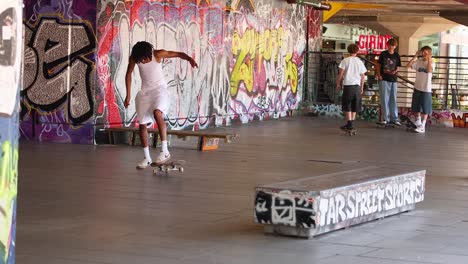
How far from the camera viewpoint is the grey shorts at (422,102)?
24.5 m

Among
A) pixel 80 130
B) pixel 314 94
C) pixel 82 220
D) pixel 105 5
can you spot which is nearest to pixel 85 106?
pixel 80 130

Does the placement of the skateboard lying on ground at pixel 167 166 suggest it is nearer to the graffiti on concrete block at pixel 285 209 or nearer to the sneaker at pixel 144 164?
the sneaker at pixel 144 164

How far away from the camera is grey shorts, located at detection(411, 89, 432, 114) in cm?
2452

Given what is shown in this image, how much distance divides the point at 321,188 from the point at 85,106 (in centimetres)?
976

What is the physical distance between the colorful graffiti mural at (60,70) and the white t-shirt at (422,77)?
9.16 metres

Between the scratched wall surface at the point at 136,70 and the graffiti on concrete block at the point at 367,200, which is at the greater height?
the scratched wall surface at the point at 136,70

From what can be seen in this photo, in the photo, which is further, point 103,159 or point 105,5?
point 105,5

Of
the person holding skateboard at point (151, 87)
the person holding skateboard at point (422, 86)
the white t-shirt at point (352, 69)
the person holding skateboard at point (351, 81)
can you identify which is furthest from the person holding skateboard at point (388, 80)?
the person holding skateboard at point (151, 87)

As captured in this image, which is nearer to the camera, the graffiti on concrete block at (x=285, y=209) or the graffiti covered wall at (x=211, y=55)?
the graffiti on concrete block at (x=285, y=209)

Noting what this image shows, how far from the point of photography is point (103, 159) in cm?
1596

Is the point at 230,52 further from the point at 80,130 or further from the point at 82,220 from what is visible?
the point at 82,220

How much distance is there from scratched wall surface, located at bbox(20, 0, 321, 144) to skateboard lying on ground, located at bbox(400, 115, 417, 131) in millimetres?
3473

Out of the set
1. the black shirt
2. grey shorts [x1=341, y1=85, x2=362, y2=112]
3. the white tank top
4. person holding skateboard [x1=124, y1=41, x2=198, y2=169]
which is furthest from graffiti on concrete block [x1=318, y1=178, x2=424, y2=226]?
the black shirt

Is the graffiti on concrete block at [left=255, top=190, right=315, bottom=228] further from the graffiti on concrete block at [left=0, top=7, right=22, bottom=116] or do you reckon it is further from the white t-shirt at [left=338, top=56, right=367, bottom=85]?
the white t-shirt at [left=338, top=56, right=367, bottom=85]
